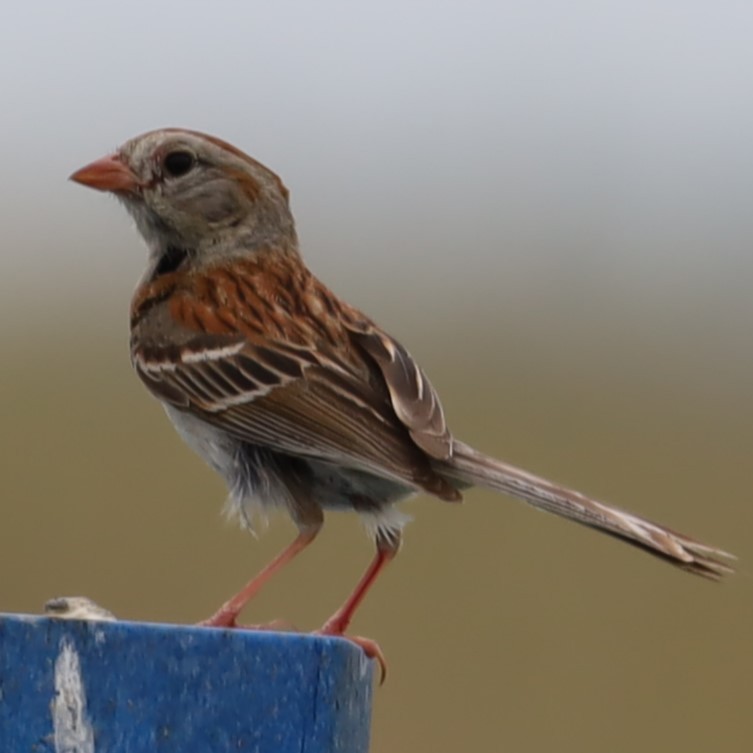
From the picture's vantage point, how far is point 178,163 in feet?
17.7

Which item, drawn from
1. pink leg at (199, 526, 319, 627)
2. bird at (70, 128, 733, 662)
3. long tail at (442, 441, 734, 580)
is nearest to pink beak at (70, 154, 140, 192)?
bird at (70, 128, 733, 662)

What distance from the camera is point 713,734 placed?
24.4 ft

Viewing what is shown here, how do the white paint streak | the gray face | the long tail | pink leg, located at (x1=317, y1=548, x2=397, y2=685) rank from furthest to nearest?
the gray face < pink leg, located at (x1=317, y1=548, x2=397, y2=685) < the long tail < the white paint streak

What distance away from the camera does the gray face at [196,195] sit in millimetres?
5359

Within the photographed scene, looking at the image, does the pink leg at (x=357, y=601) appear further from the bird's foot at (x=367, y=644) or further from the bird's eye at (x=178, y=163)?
the bird's eye at (x=178, y=163)

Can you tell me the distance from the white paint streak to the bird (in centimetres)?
98

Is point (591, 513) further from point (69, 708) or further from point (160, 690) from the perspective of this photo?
point (69, 708)

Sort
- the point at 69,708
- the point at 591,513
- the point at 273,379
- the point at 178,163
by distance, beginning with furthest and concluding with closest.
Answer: the point at 178,163 → the point at 273,379 → the point at 591,513 → the point at 69,708

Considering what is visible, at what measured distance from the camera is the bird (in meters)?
4.52

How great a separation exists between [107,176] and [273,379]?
2.68 ft

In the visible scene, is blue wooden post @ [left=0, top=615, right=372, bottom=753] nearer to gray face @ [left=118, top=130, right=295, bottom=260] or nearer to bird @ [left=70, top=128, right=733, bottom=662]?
bird @ [left=70, top=128, right=733, bottom=662]

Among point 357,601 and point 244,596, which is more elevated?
point 244,596

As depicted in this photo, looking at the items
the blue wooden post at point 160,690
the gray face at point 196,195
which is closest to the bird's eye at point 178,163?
the gray face at point 196,195

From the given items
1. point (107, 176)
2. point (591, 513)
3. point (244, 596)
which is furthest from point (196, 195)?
point (591, 513)
